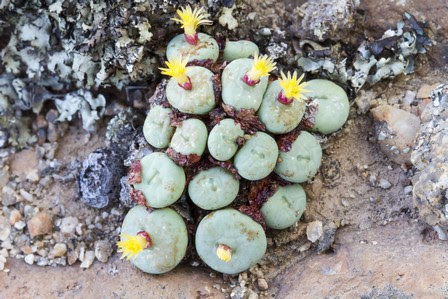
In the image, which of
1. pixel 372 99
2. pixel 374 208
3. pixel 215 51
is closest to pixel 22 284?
pixel 215 51

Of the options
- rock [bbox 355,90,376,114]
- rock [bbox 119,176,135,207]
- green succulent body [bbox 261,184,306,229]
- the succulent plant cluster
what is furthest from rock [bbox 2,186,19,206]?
rock [bbox 355,90,376,114]

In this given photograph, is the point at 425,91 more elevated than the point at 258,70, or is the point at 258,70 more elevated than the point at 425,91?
the point at 258,70

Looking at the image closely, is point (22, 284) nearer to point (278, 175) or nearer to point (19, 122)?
point (19, 122)

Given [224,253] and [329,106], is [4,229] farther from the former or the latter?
[329,106]

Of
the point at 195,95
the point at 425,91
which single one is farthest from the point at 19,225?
the point at 425,91

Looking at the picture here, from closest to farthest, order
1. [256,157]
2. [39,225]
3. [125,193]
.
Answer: [256,157]
[125,193]
[39,225]

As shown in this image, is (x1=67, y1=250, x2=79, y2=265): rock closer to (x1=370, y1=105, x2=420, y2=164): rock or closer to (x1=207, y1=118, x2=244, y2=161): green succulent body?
(x1=207, y1=118, x2=244, y2=161): green succulent body

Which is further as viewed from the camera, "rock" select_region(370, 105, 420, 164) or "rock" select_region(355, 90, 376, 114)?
"rock" select_region(355, 90, 376, 114)
